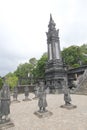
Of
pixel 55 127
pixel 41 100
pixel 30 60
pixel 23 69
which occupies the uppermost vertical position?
pixel 30 60

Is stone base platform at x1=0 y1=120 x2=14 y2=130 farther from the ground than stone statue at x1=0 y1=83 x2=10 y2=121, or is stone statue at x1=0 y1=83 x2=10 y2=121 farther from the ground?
stone statue at x1=0 y1=83 x2=10 y2=121

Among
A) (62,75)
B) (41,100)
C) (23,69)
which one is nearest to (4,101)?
(41,100)

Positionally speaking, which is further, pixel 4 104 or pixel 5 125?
pixel 4 104

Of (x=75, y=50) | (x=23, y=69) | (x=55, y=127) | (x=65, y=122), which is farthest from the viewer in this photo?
(x=23, y=69)

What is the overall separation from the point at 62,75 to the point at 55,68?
2.21 meters

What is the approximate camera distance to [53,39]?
103ft

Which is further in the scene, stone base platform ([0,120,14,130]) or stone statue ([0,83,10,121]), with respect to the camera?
stone statue ([0,83,10,121])

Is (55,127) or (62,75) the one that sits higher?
(62,75)

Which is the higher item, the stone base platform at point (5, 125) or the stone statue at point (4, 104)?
the stone statue at point (4, 104)

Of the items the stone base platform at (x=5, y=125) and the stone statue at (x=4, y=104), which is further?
the stone statue at (x=4, y=104)

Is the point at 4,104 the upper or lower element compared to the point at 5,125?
upper

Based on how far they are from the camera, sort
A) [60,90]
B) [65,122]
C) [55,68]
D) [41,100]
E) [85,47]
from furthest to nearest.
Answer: [85,47] → [55,68] → [60,90] → [41,100] → [65,122]

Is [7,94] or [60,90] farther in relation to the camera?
[60,90]

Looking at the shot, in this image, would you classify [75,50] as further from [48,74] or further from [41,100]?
[41,100]
